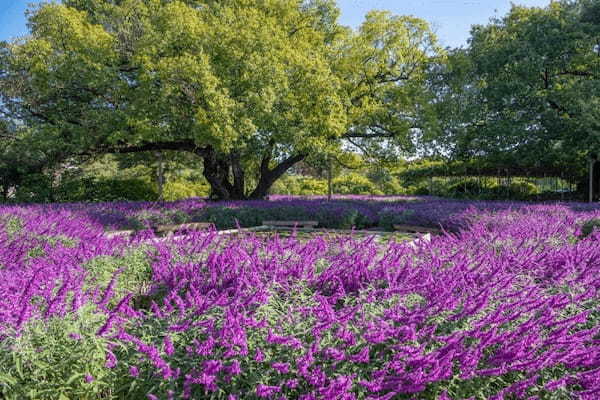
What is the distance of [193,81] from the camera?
12133 mm

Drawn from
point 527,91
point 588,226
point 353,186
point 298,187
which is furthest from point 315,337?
point 353,186

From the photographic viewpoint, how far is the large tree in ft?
41.3

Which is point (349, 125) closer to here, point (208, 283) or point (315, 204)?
point (315, 204)

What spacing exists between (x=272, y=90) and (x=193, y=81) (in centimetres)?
217

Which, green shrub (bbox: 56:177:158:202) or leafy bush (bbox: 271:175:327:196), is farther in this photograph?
leafy bush (bbox: 271:175:327:196)

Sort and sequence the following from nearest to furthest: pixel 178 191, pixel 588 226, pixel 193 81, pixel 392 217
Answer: pixel 588 226, pixel 392 217, pixel 193 81, pixel 178 191

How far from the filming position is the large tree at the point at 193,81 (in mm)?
12594

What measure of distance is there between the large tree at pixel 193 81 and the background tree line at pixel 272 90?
2.2 inches

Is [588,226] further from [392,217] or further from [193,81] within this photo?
[193,81]

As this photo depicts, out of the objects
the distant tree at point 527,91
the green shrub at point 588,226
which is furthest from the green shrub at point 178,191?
the green shrub at point 588,226

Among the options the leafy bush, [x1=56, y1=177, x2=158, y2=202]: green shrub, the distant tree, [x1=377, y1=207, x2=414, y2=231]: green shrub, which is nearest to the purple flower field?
[x1=377, y1=207, x2=414, y2=231]: green shrub

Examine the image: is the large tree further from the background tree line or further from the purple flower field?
the purple flower field

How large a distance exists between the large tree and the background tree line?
57mm

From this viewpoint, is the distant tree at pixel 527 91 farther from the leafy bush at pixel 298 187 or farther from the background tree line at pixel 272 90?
the leafy bush at pixel 298 187
